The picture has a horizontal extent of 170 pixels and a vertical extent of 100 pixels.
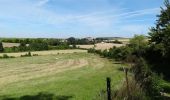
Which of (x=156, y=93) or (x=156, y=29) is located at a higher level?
(x=156, y=29)

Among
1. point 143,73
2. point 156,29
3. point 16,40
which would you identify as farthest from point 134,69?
point 16,40

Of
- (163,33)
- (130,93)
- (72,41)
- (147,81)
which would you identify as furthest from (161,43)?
A: (72,41)

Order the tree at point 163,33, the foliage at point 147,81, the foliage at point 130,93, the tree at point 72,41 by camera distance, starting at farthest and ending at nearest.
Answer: the tree at point 72,41
the tree at point 163,33
the foliage at point 147,81
the foliage at point 130,93

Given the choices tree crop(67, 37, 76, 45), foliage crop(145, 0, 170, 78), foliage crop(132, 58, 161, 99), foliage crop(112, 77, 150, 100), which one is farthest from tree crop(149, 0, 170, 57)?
tree crop(67, 37, 76, 45)

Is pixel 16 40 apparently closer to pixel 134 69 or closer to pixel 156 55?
pixel 156 55

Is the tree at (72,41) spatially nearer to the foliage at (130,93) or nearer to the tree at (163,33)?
the tree at (163,33)

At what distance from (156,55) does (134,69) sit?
27.0 m

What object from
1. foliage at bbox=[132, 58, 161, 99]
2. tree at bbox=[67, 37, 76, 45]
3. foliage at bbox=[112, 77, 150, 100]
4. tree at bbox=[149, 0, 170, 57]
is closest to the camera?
foliage at bbox=[112, 77, 150, 100]

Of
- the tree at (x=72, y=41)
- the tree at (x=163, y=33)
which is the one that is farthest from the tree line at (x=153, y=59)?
the tree at (x=72, y=41)

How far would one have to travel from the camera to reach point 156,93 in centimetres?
1916

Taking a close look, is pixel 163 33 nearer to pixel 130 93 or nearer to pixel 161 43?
pixel 161 43

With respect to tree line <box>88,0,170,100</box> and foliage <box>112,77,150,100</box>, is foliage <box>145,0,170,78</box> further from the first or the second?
foliage <box>112,77,150,100</box>

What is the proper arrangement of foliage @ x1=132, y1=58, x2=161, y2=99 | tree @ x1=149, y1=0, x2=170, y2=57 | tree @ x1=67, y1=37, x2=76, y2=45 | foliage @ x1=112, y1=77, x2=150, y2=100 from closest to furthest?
foliage @ x1=112, y1=77, x2=150, y2=100
foliage @ x1=132, y1=58, x2=161, y2=99
tree @ x1=149, y1=0, x2=170, y2=57
tree @ x1=67, y1=37, x2=76, y2=45

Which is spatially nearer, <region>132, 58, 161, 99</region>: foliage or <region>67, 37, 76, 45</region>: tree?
<region>132, 58, 161, 99</region>: foliage
